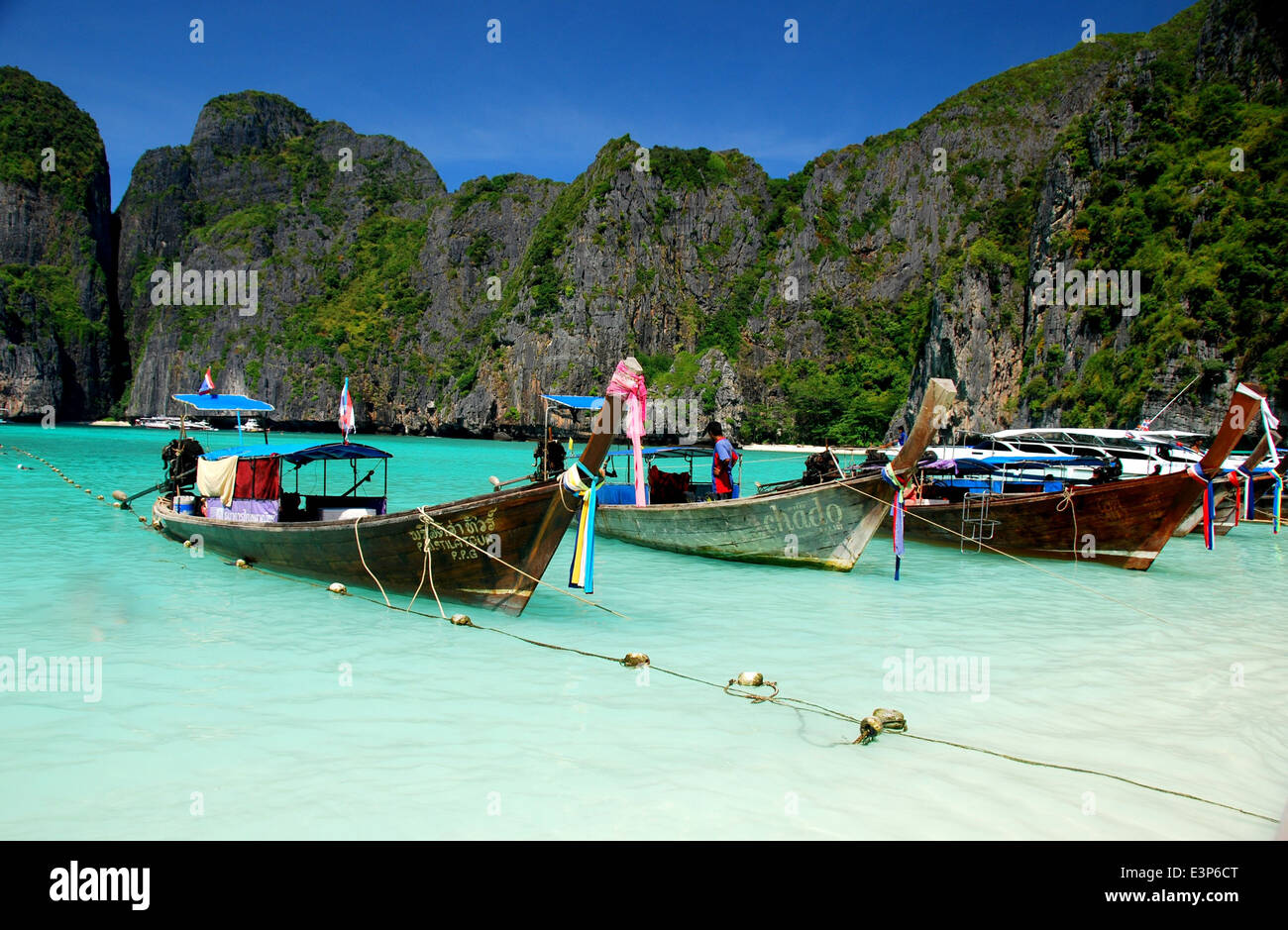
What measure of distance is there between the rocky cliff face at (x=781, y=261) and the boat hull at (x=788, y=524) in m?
30.9

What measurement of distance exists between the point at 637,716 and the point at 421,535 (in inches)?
163

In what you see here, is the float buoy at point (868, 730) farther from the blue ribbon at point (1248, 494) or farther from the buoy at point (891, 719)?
the blue ribbon at point (1248, 494)

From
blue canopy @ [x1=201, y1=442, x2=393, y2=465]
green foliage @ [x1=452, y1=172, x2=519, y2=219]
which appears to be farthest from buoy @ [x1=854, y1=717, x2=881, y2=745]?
green foliage @ [x1=452, y1=172, x2=519, y2=219]

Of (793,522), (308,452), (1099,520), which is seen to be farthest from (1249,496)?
(308,452)

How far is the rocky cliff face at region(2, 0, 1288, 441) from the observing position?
40938 mm

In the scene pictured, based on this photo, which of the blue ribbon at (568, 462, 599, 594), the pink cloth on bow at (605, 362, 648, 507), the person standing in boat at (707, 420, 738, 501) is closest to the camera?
the pink cloth on bow at (605, 362, 648, 507)

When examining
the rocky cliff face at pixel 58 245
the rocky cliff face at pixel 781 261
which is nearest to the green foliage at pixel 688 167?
the rocky cliff face at pixel 781 261

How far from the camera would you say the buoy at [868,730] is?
17.8 feet

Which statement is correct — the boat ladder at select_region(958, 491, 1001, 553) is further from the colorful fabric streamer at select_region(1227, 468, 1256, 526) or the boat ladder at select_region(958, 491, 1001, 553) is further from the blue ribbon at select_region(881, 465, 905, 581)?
the colorful fabric streamer at select_region(1227, 468, 1256, 526)

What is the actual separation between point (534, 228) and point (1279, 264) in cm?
8907

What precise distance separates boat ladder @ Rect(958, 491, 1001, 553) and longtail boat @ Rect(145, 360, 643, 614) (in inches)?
342

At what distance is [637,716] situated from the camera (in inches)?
235

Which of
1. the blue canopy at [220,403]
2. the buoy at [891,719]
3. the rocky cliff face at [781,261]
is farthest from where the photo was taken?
the rocky cliff face at [781,261]

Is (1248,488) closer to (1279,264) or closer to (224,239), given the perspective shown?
(1279,264)
